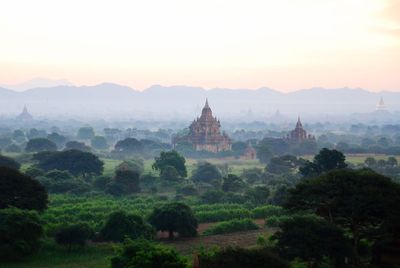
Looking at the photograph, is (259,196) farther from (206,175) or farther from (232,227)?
(206,175)

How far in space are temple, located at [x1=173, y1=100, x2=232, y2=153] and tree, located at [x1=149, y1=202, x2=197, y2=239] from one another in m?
65.4

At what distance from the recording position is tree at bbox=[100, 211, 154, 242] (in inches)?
1252

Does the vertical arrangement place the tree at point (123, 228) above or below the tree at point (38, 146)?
below

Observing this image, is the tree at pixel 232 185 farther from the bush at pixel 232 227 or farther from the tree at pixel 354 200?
the tree at pixel 354 200

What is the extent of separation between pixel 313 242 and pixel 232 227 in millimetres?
14453

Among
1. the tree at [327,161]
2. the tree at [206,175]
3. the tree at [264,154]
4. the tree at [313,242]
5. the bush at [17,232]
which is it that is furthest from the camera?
the tree at [264,154]

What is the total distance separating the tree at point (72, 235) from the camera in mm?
30812

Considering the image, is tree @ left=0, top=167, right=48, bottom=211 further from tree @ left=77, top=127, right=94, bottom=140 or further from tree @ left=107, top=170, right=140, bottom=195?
tree @ left=77, top=127, right=94, bottom=140

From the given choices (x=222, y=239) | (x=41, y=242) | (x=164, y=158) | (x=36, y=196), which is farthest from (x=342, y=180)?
(x=164, y=158)

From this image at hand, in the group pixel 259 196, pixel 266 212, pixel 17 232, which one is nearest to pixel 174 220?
pixel 17 232

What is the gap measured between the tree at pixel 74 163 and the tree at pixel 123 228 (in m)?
29.2

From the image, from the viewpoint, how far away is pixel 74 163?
201 ft

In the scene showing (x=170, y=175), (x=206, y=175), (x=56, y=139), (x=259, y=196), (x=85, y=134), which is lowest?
(x=259, y=196)

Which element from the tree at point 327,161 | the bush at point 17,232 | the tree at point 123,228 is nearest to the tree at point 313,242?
the tree at point 123,228
